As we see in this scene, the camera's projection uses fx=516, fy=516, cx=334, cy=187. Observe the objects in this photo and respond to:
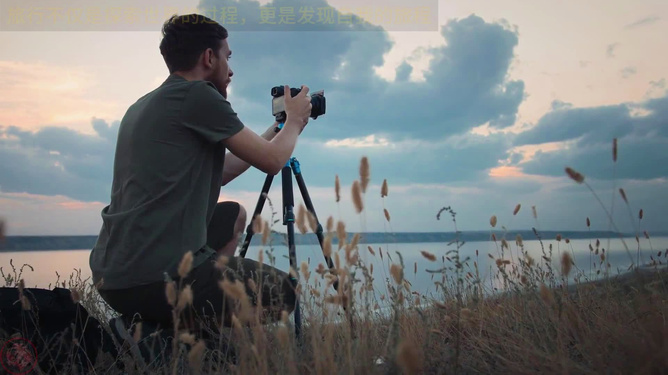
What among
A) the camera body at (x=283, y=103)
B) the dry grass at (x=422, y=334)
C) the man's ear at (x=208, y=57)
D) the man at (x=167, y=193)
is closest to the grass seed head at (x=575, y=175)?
the dry grass at (x=422, y=334)

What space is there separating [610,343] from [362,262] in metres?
1.20

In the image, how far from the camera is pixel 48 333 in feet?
9.31

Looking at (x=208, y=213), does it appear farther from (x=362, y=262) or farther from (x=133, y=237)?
(x=362, y=262)

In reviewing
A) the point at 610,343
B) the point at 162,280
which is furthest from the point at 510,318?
the point at 162,280

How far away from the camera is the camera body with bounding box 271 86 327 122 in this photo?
346 centimetres

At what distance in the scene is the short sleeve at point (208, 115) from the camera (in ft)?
8.78

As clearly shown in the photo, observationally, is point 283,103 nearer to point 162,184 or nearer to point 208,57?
point 208,57

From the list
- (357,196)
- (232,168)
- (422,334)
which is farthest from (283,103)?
(357,196)

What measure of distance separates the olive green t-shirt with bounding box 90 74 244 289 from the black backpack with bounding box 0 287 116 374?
328 mm

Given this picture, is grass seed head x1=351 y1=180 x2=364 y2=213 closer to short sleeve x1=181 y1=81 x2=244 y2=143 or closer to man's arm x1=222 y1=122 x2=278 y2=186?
short sleeve x1=181 y1=81 x2=244 y2=143

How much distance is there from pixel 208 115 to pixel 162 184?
1.40 feet

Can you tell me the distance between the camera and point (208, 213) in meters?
3.08

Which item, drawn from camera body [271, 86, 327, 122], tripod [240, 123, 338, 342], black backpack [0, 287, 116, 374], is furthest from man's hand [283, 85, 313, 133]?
black backpack [0, 287, 116, 374]

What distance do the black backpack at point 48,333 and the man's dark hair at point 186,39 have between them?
149cm
